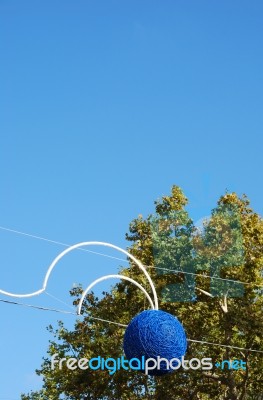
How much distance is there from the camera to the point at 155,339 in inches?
420

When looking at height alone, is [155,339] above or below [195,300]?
below

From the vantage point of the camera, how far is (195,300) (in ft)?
82.0

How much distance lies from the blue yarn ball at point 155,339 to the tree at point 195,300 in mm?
11997

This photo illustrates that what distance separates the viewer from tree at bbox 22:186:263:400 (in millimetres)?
24328

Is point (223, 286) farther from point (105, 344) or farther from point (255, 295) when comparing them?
point (105, 344)

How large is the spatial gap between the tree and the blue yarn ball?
12.0 meters

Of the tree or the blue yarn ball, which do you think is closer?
the blue yarn ball

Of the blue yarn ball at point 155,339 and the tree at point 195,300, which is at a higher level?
the tree at point 195,300

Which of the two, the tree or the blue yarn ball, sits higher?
the tree

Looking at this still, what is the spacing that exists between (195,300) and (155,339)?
1454 cm

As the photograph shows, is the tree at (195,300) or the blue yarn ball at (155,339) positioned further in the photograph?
the tree at (195,300)

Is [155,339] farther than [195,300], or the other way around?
[195,300]

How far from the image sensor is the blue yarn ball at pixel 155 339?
34.9 ft

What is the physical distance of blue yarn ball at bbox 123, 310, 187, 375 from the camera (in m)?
10.6
